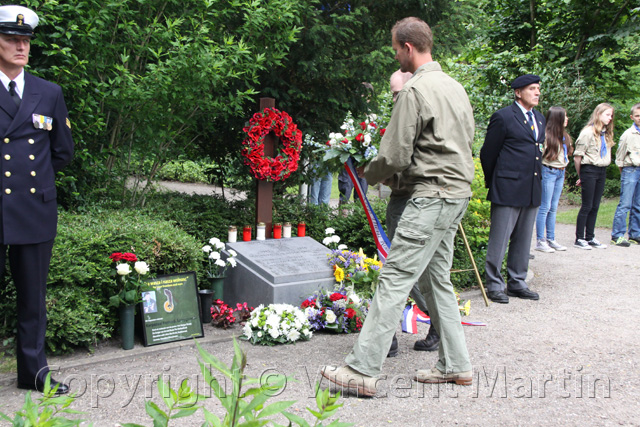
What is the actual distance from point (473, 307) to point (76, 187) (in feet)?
12.8

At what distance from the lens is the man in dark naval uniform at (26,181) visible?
3.41 m

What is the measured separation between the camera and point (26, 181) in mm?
3482

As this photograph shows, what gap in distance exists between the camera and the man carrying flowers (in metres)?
3.59

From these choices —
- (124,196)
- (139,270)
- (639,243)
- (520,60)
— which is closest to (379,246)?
(139,270)

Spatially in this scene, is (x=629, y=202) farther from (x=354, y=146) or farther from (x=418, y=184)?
(x=418, y=184)

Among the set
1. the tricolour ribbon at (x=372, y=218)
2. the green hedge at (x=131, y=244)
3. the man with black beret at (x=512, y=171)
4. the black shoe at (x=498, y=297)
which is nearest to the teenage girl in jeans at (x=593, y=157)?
the green hedge at (x=131, y=244)

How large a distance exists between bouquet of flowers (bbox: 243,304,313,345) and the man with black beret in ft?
7.63

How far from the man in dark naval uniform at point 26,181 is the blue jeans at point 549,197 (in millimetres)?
6757

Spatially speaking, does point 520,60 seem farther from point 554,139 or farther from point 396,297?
point 396,297

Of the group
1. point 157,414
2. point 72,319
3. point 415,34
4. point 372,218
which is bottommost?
point 72,319

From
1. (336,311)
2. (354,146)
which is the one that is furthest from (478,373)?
(354,146)

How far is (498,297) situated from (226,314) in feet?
9.07

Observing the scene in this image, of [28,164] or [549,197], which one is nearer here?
[28,164]

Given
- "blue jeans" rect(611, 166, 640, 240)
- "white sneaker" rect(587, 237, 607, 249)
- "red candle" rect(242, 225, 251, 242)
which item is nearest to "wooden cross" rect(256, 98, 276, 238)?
"red candle" rect(242, 225, 251, 242)
